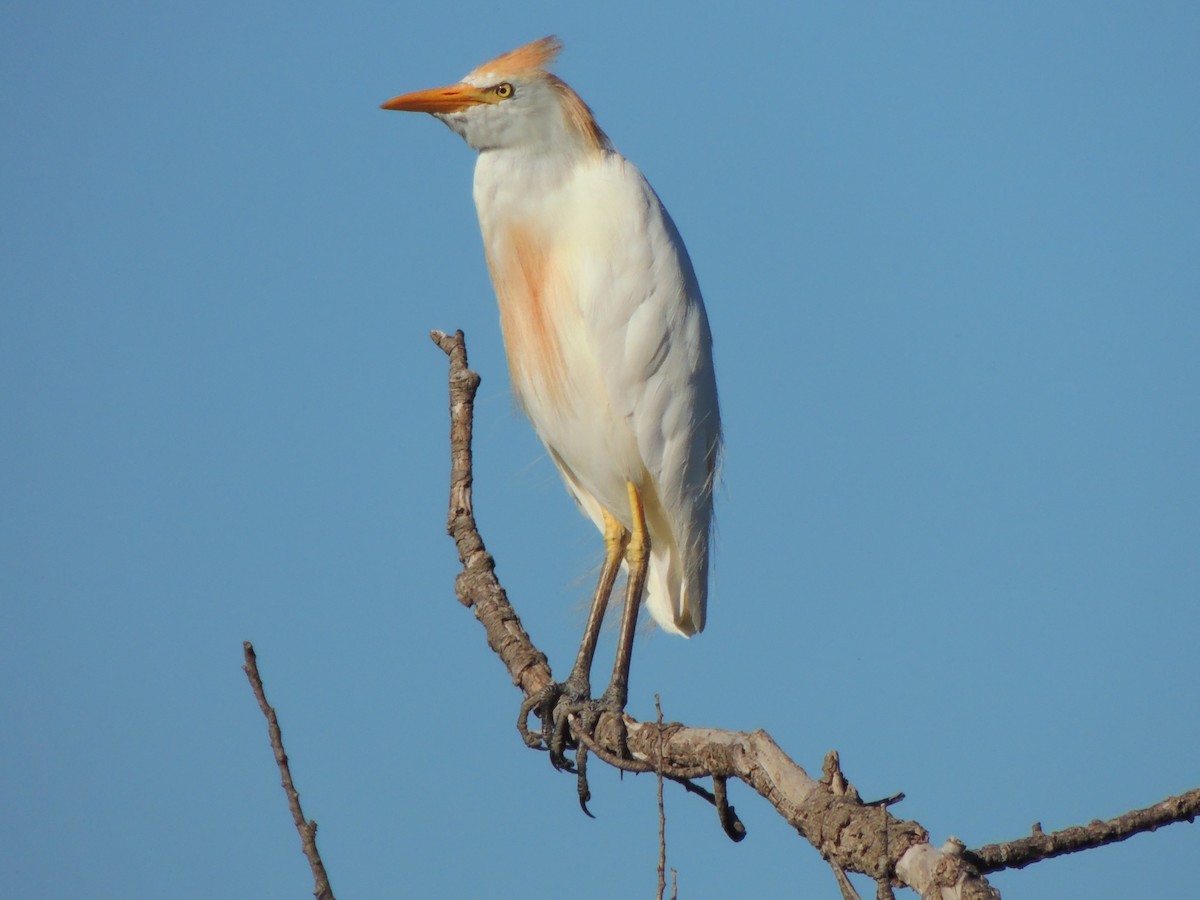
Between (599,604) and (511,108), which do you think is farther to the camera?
(599,604)

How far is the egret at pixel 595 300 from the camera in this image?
15.0 ft

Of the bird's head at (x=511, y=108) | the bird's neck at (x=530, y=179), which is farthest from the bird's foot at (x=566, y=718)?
the bird's head at (x=511, y=108)

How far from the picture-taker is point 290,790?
225cm

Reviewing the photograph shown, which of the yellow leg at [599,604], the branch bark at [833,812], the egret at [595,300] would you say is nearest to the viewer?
the branch bark at [833,812]

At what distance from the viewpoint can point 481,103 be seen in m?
4.63

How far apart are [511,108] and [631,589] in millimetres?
1826

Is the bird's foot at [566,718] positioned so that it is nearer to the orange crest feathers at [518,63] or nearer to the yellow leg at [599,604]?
the yellow leg at [599,604]

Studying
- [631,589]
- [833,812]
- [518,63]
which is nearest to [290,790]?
[833,812]

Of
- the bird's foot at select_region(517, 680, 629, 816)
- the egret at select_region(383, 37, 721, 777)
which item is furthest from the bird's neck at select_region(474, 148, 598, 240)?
the bird's foot at select_region(517, 680, 629, 816)

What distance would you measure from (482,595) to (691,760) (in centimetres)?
123

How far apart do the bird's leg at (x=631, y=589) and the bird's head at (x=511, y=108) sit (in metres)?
1.31

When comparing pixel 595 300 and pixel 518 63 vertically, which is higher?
pixel 518 63

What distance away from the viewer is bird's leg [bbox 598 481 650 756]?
4379 millimetres

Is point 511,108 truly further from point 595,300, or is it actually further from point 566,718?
point 566,718
